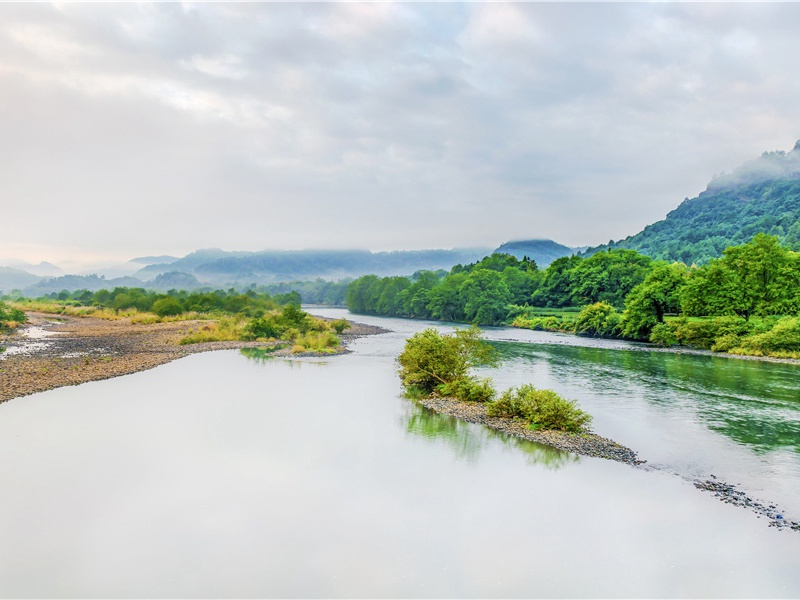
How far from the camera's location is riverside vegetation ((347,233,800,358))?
51.6 metres

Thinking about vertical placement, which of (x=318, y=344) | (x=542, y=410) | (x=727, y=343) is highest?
(x=727, y=343)

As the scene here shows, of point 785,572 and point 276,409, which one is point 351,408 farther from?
point 785,572

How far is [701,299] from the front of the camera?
5631 centimetres

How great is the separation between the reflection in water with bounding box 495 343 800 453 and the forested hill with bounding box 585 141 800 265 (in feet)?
265

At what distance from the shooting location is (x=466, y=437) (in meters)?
22.2

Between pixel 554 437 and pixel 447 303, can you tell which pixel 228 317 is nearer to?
pixel 447 303

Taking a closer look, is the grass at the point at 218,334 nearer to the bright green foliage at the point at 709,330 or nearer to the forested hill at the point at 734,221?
the bright green foliage at the point at 709,330

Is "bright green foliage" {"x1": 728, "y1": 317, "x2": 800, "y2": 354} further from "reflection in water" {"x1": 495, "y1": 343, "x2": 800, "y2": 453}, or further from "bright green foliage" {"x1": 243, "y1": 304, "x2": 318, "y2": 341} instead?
"bright green foliage" {"x1": 243, "y1": 304, "x2": 318, "y2": 341}

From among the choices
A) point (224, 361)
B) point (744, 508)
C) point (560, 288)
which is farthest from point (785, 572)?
point (560, 288)

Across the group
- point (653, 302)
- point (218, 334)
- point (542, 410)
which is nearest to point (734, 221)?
point (653, 302)

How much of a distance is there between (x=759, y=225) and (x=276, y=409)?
150 m

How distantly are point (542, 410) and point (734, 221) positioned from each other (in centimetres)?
17091

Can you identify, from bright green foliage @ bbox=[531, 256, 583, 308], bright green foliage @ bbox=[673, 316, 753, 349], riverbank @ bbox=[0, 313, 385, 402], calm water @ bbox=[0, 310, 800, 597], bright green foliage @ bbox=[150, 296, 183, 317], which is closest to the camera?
calm water @ bbox=[0, 310, 800, 597]

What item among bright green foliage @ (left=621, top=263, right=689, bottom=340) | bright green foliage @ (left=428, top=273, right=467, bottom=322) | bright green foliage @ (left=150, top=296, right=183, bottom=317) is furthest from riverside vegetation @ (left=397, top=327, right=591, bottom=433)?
bright green foliage @ (left=428, top=273, right=467, bottom=322)
